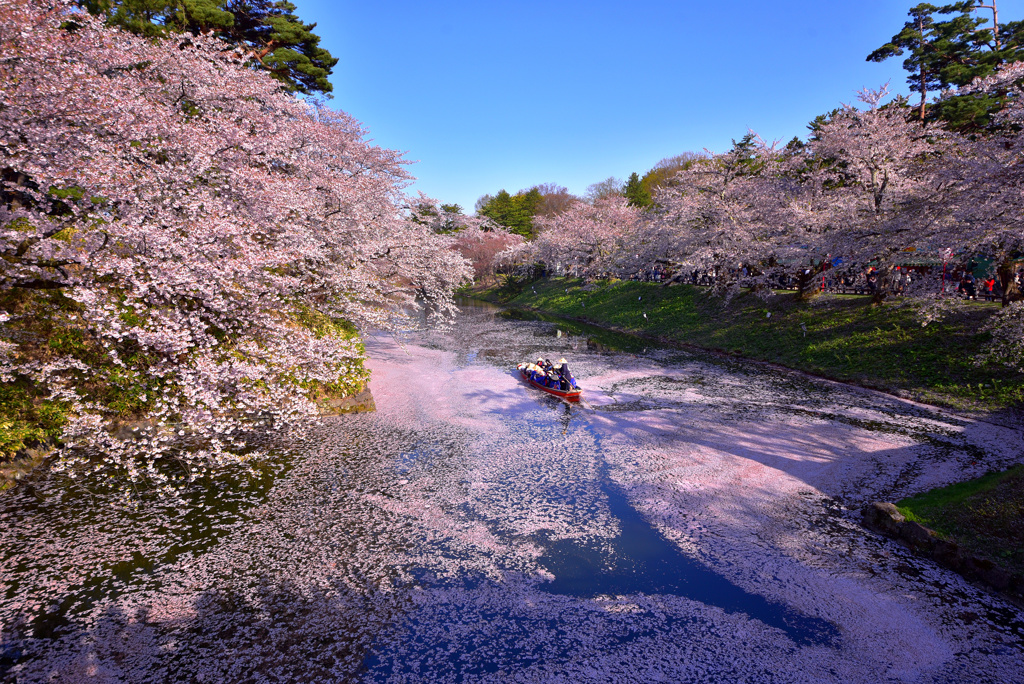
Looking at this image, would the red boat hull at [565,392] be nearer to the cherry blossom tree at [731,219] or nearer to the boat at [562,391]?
the boat at [562,391]

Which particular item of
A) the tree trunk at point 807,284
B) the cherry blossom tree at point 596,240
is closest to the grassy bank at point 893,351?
the tree trunk at point 807,284

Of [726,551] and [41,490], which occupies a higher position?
[41,490]

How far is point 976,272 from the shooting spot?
25.4 metres

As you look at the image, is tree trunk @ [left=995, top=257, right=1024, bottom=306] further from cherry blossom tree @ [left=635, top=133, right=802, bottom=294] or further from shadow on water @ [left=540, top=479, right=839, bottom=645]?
shadow on water @ [left=540, top=479, right=839, bottom=645]

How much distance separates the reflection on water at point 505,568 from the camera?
19.1ft

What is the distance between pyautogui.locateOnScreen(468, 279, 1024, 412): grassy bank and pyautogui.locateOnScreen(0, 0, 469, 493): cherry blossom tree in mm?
19024

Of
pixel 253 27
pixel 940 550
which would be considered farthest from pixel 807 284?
pixel 253 27

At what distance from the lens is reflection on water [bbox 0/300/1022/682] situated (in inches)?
229

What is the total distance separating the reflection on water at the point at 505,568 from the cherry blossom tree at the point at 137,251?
1809 mm

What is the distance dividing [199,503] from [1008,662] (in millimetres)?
12488

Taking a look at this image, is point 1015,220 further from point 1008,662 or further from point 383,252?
point 383,252

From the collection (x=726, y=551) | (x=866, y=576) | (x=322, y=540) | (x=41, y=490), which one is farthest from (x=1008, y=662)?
(x=41, y=490)

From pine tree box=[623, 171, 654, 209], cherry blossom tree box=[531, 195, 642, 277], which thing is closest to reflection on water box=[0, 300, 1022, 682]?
cherry blossom tree box=[531, 195, 642, 277]

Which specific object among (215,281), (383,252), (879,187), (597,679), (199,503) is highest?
(879,187)
